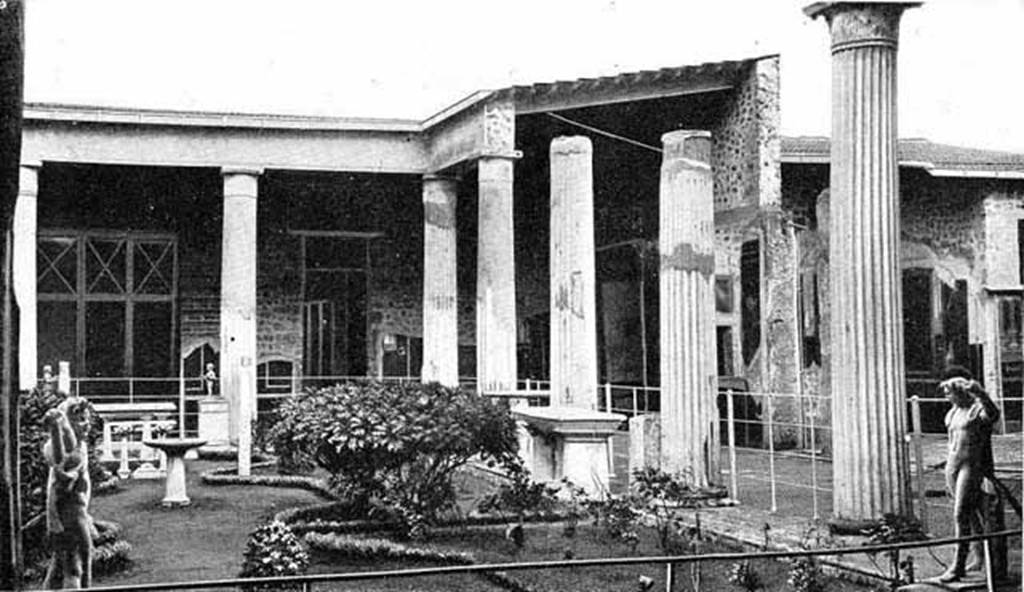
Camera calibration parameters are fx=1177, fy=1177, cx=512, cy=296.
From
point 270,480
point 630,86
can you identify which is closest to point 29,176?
point 270,480

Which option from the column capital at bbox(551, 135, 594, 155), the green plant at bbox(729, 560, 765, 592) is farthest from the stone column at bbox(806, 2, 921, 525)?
the column capital at bbox(551, 135, 594, 155)

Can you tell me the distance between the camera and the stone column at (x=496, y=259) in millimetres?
16141

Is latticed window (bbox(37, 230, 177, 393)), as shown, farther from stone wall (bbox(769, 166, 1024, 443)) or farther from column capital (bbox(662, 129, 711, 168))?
column capital (bbox(662, 129, 711, 168))

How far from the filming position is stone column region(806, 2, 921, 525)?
8.30m

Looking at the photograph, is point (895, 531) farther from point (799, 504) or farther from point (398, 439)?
point (398, 439)

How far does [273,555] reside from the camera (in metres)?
7.31

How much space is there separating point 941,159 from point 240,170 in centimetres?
1123

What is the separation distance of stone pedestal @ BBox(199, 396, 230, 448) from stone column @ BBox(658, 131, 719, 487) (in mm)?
8059

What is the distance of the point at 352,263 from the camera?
73.5 ft

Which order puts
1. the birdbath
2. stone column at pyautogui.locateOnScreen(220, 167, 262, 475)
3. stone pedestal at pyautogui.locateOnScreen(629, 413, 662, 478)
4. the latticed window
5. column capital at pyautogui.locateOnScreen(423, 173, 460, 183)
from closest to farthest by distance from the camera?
the birdbath < stone pedestal at pyautogui.locateOnScreen(629, 413, 662, 478) < stone column at pyautogui.locateOnScreen(220, 167, 262, 475) < column capital at pyautogui.locateOnScreen(423, 173, 460, 183) < the latticed window

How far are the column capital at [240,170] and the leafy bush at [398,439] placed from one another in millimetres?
7965

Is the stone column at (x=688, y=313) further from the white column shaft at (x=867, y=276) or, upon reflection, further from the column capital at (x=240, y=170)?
the column capital at (x=240, y=170)

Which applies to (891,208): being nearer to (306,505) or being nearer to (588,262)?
(588,262)

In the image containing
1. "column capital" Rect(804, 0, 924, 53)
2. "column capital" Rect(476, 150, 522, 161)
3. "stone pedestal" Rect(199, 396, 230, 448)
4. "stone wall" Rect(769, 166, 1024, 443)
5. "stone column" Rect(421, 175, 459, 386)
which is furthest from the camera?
"stone wall" Rect(769, 166, 1024, 443)
